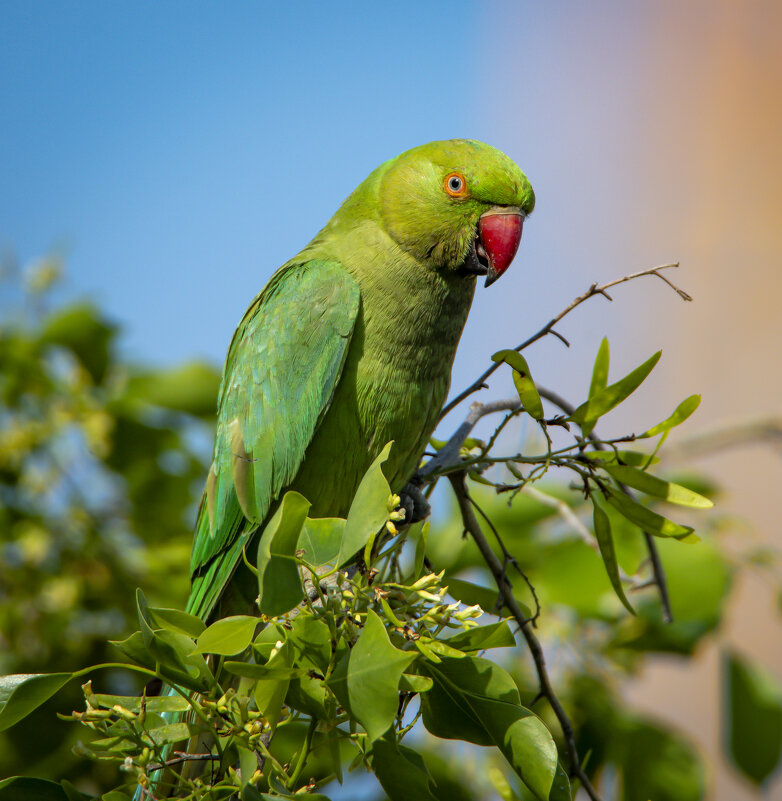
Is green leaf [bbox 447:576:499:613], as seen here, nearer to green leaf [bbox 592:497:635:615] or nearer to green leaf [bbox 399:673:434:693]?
green leaf [bbox 592:497:635:615]

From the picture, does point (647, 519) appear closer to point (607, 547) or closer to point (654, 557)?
point (607, 547)

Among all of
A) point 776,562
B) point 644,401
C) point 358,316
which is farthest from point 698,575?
point 644,401

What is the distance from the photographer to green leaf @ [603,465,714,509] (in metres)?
1.22

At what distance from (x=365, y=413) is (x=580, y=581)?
0.74 metres

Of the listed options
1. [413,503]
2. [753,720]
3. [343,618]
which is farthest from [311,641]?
[753,720]

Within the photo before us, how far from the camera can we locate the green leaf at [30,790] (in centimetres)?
100

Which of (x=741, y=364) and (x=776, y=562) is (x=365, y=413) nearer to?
(x=776, y=562)

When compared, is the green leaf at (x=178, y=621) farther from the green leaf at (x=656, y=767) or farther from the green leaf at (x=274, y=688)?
the green leaf at (x=656, y=767)

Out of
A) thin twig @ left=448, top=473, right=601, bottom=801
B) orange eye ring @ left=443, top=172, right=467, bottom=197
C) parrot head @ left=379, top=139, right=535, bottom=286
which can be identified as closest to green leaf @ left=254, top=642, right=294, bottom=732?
thin twig @ left=448, top=473, right=601, bottom=801

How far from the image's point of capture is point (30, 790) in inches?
39.9

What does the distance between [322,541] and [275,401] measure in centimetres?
91

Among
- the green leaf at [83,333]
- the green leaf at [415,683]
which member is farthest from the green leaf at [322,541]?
the green leaf at [83,333]

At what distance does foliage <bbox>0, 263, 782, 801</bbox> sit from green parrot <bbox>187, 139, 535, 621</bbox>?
244mm

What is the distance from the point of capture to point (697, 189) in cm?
822
